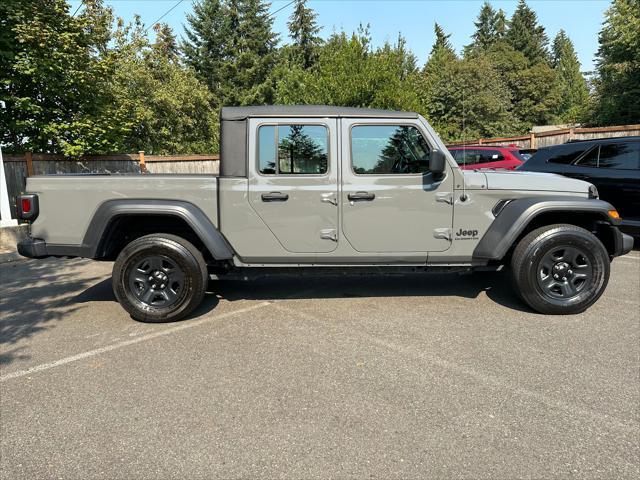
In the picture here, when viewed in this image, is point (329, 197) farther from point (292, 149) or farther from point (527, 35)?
point (527, 35)

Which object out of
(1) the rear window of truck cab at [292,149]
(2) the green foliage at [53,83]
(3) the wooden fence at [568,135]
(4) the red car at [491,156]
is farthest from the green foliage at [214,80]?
(1) the rear window of truck cab at [292,149]

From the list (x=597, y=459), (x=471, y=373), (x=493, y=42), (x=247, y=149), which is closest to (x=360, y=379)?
(x=471, y=373)

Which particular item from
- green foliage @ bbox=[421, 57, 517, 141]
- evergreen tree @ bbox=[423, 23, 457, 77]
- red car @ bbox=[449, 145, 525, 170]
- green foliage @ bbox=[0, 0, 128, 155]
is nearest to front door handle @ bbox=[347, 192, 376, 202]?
red car @ bbox=[449, 145, 525, 170]

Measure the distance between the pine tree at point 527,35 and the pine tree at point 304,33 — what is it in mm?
35146

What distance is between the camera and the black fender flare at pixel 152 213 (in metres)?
4.05

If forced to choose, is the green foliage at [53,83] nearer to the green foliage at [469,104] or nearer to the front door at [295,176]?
the front door at [295,176]

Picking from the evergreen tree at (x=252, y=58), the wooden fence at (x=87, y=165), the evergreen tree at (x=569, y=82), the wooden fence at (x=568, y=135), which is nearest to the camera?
the wooden fence at (x=87, y=165)

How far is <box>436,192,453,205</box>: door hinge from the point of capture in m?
4.22

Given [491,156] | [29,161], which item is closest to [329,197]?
[491,156]

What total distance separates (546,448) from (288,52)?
43.6 meters

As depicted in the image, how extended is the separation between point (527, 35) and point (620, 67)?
164 feet

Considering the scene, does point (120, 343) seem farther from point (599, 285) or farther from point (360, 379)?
point (599, 285)

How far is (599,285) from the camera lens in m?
4.27

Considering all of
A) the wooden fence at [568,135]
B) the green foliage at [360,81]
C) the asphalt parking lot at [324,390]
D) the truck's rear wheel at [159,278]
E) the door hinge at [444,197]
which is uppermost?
the green foliage at [360,81]
